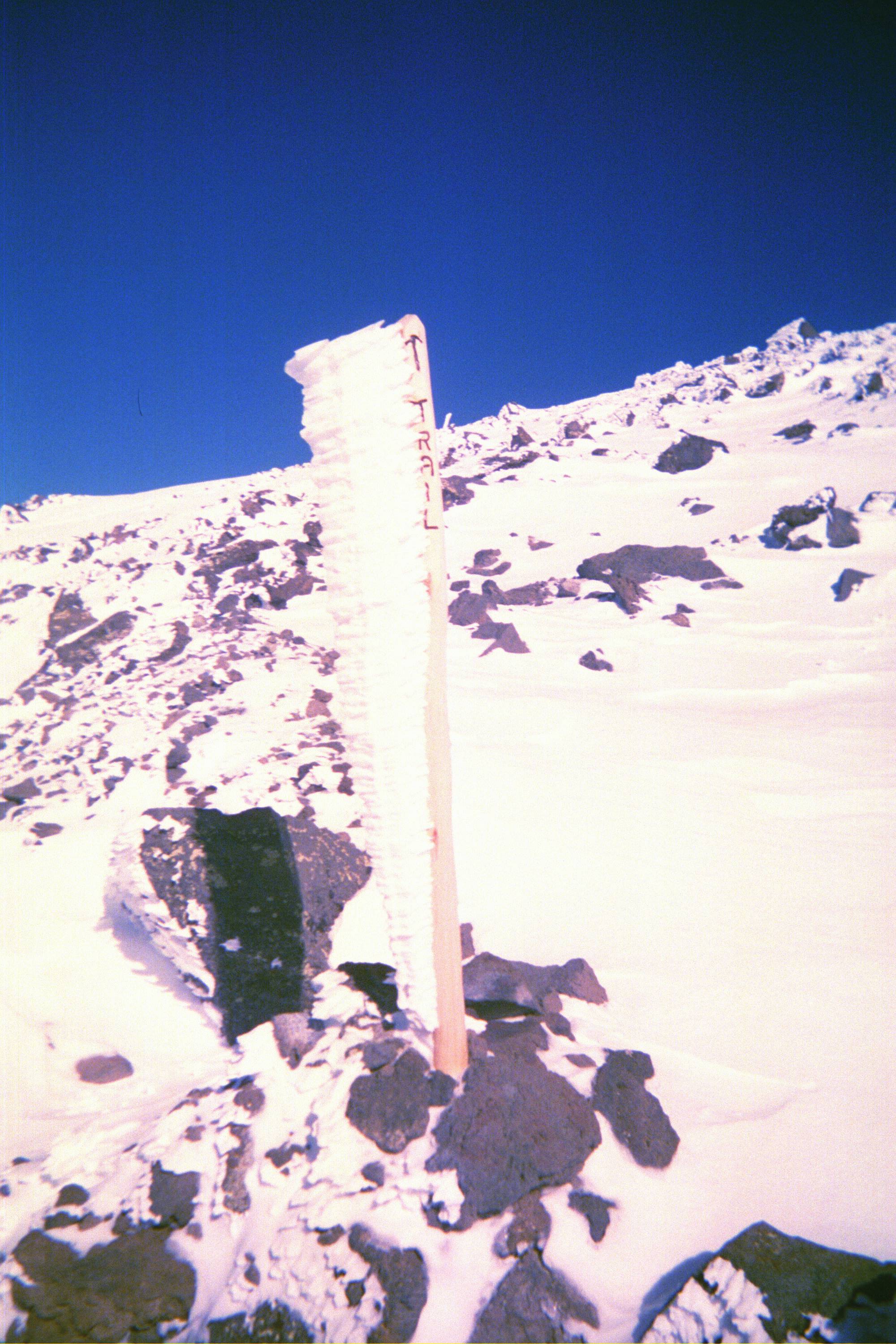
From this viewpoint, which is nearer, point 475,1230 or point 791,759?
point 475,1230

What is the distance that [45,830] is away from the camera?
16.2 feet

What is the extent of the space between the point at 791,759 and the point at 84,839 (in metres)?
5.67

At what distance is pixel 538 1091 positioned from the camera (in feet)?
7.66

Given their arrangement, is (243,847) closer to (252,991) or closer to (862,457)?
(252,991)

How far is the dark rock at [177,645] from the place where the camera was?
8.03 meters

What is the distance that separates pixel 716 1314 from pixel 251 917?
8.74ft

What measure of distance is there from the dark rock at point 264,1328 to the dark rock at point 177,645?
691 cm

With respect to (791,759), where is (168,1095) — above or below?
below

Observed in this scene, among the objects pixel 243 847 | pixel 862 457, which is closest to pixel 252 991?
pixel 243 847

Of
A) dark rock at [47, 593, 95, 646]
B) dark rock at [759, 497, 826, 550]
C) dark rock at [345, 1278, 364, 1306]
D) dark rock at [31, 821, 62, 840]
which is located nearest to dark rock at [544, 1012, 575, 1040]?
dark rock at [345, 1278, 364, 1306]

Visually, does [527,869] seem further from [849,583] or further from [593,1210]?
[849,583]

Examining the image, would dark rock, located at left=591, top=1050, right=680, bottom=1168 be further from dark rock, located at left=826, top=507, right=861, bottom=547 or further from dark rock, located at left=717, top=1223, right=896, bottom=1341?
dark rock, located at left=826, top=507, right=861, bottom=547

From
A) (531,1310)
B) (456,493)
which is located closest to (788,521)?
(456,493)

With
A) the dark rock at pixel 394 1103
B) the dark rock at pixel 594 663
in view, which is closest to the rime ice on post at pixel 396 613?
the dark rock at pixel 394 1103
